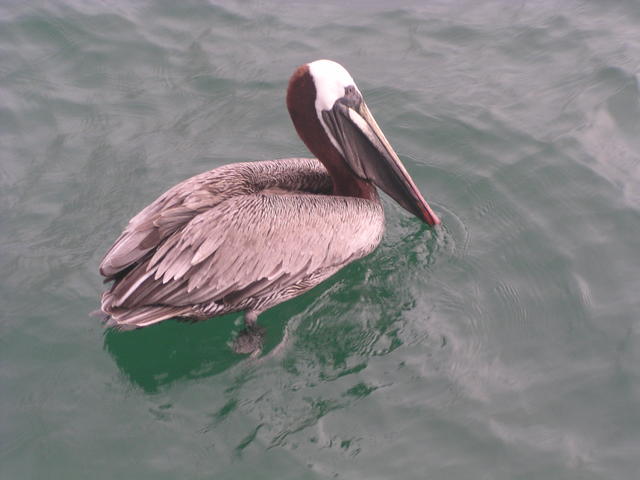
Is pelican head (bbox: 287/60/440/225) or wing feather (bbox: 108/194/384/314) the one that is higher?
pelican head (bbox: 287/60/440/225)

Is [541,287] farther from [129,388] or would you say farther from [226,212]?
[129,388]

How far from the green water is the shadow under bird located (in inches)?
14.5

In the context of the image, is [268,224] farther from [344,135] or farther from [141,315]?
[141,315]

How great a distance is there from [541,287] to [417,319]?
0.95 m

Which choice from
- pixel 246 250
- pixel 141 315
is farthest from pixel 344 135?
pixel 141 315

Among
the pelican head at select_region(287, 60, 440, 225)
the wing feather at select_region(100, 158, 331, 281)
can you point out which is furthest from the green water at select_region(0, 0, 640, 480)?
the wing feather at select_region(100, 158, 331, 281)

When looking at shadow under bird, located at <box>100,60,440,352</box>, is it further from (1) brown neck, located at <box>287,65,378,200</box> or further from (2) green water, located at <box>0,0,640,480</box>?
(2) green water, located at <box>0,0,640,480</box>

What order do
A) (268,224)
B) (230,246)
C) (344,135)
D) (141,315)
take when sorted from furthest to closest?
1. (344,135)
2. (268,224)
3. (230,246)
4. (141,315)

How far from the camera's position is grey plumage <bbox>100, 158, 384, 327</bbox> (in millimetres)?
4586

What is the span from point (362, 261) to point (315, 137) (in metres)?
0.99

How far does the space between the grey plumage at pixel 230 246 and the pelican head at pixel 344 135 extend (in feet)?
0.64

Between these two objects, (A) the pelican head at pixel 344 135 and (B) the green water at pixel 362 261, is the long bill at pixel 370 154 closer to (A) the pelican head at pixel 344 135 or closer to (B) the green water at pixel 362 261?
(A) the pelican head at pixel 344 135

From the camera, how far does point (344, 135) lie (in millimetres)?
5195

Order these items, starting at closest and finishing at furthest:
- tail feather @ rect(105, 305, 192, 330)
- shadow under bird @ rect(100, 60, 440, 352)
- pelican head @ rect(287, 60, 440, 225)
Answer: tail feather @ rect(105, 305, 192, 330)
shadow under bird @ rect(100, 60, 440, 352)
pelican head @ rect(287, 60, 440, 225)
